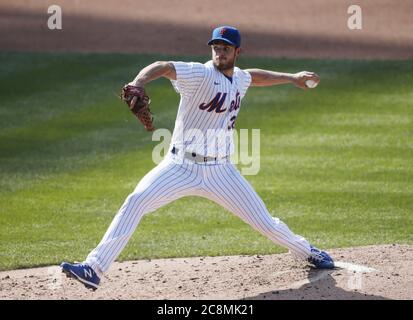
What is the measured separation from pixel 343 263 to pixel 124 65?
24.5 feet

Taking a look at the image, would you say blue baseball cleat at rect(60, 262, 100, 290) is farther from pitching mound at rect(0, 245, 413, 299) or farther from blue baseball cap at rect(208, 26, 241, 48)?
blue baseball cap at rect(208, 26, 241, 48)

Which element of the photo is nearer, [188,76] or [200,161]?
[188,76]

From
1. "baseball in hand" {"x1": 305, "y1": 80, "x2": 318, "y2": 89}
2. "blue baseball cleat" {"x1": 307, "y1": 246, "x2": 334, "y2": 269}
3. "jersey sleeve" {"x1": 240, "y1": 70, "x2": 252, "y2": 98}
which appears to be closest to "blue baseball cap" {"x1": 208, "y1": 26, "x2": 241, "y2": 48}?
"jersey sleeve" {"x1": 240, "y1": 70, "x2": 252, "y2": 98}

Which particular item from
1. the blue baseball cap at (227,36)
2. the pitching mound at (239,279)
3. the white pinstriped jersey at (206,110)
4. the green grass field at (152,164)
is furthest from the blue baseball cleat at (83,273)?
the blue baseball cap at (227,36)

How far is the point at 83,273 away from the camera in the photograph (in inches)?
226

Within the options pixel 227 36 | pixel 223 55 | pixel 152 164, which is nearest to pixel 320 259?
pixel 223 55

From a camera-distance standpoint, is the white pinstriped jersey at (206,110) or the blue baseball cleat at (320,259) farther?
the blue baseball cleat at (320,259)

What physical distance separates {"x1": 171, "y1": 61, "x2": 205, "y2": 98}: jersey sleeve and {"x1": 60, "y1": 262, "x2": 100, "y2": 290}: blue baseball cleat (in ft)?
4.34

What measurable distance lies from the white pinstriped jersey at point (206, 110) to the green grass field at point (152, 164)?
152cm

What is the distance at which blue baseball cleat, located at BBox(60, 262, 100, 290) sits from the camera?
225 inches

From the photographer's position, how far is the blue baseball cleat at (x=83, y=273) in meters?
5.71

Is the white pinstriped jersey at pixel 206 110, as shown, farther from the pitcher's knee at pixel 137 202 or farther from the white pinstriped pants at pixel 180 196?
the pitcher's knee at pixel 137 202

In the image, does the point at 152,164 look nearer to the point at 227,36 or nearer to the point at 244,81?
the point at 244,81

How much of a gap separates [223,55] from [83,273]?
1732mm
